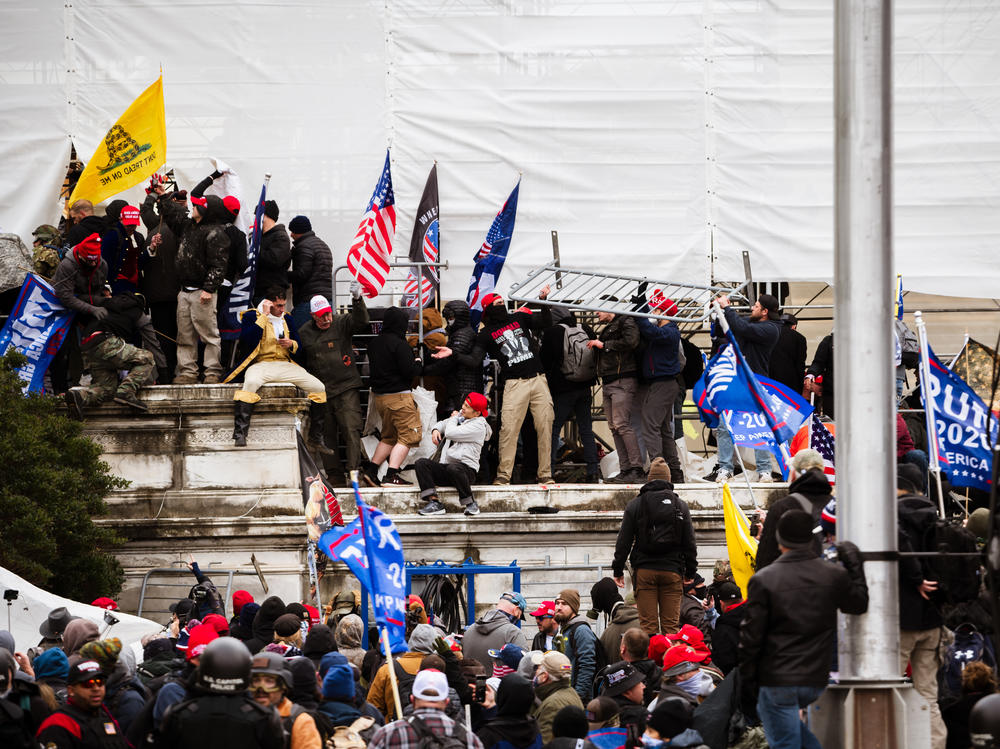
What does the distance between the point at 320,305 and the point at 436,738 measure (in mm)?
9141

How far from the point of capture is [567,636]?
13.1m

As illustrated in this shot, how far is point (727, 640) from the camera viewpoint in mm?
10711

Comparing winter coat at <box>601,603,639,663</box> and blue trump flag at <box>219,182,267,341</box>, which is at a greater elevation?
blue trump flag at <box>219,182,267,341</box>

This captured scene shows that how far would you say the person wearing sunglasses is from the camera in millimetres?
8602

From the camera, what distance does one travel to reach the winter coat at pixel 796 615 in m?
8.45

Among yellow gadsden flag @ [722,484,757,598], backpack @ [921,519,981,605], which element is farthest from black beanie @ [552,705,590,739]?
yellow gadsden flag @ [722,484,757,598]

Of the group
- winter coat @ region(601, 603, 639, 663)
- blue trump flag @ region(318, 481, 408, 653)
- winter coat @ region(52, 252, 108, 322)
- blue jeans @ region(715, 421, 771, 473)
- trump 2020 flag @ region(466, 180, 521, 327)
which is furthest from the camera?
trump 2020 flag @ region(466, 180, 521, 327)

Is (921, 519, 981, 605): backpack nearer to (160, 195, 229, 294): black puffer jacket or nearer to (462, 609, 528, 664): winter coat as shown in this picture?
(462, 609, 528, 664): winter coat

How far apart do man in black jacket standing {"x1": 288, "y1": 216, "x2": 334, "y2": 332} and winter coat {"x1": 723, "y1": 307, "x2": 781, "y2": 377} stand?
4.45 m

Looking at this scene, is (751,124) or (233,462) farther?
(751,124)

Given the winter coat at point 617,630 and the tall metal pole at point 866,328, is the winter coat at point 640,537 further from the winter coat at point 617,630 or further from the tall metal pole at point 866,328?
the tall metal pole at point 866,328

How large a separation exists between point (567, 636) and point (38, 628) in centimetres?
428

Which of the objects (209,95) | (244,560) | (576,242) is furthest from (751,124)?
(244,560)

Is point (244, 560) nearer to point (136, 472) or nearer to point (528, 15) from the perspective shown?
point (136, 472)
